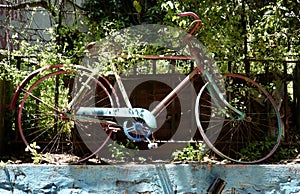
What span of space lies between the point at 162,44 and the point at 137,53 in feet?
1.15

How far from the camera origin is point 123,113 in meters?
4.14

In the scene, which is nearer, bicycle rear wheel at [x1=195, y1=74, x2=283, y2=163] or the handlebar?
the handlebar

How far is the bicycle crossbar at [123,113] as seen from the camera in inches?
161

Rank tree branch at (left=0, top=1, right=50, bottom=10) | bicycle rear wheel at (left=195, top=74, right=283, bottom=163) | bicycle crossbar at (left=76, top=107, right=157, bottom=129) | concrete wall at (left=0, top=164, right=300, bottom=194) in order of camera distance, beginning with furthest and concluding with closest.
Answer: tree branch at (left=0, top=1, right=50, bottom=10) → bicycle rear wheel at (left=195, top=74, right=283, bottom=163) → bicycle crossbar at (left=76, top=107, right=157, bottom=129) → concrete wall at (left=0, top=164, right=300, bottom=194)

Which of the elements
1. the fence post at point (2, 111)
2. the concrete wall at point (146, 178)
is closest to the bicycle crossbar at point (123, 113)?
the concrete wall at point (146, 178)

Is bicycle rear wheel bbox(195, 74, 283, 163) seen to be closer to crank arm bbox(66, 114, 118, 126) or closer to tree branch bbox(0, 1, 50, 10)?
crank arm bbox(66, 114, 118, 126)

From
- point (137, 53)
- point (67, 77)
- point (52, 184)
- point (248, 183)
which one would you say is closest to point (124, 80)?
point (137, 53)

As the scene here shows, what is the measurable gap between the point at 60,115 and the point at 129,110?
0.71 metres

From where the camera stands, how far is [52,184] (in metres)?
3.98

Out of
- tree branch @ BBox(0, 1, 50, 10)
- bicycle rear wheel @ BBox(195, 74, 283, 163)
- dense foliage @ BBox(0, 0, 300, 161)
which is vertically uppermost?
tree branch @ BBox(0, 1, 50, 10)

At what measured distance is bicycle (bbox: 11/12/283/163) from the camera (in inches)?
164

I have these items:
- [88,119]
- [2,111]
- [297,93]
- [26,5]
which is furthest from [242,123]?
[26,5]

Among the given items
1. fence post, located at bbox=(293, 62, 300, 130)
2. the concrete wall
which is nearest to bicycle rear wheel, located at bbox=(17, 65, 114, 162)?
the concrete wall

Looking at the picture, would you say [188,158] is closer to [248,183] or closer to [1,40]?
[248,183]
